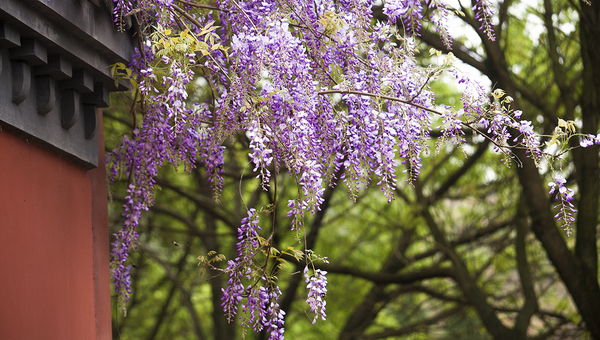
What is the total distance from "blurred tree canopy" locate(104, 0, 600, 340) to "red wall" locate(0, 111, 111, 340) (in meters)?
0.74

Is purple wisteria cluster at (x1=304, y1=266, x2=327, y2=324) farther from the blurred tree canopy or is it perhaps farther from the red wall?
the red wall

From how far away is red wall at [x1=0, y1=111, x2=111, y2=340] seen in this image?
285cm

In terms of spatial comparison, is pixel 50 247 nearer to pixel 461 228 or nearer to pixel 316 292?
pixel 316 292

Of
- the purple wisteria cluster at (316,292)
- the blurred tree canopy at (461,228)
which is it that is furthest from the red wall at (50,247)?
the purple wisteria cluster at (316,292)

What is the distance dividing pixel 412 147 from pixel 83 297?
83.5 inches

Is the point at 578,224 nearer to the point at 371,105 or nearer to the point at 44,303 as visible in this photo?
the point at 371,105

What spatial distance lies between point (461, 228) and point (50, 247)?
8.11 m

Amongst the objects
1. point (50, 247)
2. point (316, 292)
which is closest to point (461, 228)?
point (316, 292)

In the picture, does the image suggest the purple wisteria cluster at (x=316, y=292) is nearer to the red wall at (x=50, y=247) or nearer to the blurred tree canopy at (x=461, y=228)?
the blurred tree canopy at (x=461, y=228)

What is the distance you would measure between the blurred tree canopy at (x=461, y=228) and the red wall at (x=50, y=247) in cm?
74

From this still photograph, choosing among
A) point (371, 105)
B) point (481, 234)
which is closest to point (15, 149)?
point (371, 105)

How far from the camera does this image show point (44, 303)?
3066 millimetres

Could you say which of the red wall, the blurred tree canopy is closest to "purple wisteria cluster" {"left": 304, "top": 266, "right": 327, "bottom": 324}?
the blurred tree canopy

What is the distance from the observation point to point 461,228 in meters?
10.1
